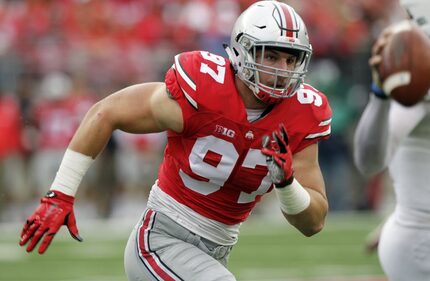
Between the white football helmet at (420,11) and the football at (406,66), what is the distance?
0.42 metres

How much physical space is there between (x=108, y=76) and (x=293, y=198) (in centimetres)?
796

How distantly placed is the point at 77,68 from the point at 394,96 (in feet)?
26.9

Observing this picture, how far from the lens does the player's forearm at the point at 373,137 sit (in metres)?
3.97

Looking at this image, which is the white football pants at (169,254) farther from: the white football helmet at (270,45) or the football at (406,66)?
the football at (406,66)

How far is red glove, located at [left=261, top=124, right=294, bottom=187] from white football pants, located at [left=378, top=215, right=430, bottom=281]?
2.40 ft

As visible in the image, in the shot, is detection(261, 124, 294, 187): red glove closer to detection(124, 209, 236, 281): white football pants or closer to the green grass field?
detection(124, 209, 236, 281): white football pants

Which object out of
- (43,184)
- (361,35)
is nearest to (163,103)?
(43,184)

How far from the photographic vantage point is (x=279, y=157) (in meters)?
3.58

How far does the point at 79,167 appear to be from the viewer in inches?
159

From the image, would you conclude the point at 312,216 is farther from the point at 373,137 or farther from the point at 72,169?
the point at 72,169

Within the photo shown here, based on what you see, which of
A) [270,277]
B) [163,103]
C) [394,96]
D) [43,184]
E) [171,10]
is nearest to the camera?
[394,96]

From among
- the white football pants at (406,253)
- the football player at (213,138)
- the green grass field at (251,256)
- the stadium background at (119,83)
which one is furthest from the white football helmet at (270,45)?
the stadium background at (119,83)

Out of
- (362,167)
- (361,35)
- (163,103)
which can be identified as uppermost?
(163,103)

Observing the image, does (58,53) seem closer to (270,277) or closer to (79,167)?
A: (270,277)
